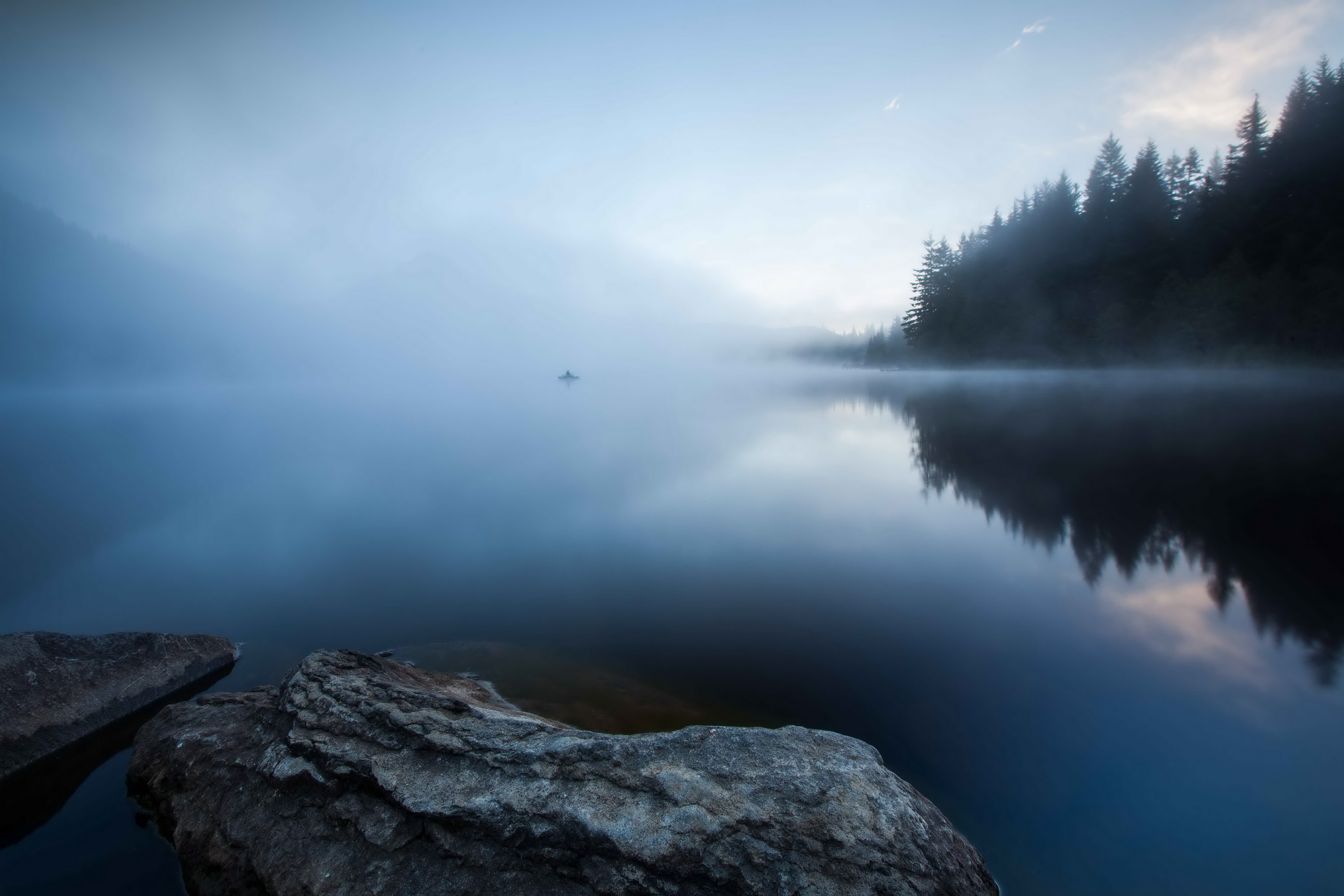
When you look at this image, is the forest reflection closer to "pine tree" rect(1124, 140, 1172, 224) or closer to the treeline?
the treeline

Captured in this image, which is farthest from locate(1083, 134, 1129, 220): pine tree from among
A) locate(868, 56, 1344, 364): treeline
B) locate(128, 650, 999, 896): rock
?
locate(128, 650, 999, 896): rock

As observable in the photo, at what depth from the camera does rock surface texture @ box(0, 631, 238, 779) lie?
470 centimetres

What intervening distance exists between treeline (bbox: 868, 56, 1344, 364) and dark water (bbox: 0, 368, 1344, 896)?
15.2 m

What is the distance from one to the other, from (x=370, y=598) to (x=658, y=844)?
7.82 metres

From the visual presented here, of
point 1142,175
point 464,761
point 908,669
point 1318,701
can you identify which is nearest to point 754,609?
point 908,669

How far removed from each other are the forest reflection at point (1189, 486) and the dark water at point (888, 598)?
9 centimetres

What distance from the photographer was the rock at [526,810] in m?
2.69

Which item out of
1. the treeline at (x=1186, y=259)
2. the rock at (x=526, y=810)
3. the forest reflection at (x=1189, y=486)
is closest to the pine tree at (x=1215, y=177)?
the treeline at (x=1186, y=259)

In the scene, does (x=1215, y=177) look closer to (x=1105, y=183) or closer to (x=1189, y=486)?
(x=1105, y=183)

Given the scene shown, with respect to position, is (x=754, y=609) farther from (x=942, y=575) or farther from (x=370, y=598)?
(x=370, y=598)

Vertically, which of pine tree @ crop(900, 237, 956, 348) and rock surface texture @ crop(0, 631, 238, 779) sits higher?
pine tree @ crop(900, 237, 956, 348)

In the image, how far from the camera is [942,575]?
8.98 meters

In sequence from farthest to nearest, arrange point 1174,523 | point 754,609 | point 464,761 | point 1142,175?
point 1142,175, point 1174,523, point 754,609, point 464,761

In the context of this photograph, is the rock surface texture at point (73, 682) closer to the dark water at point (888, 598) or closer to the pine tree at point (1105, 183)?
the dark water at point (888, 598)
